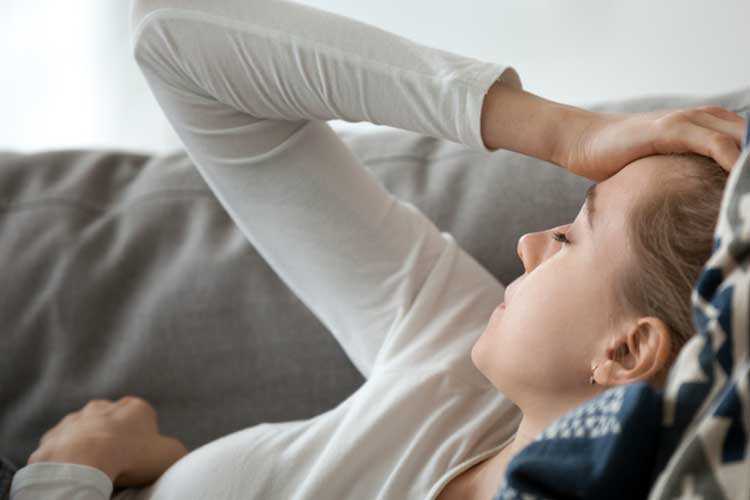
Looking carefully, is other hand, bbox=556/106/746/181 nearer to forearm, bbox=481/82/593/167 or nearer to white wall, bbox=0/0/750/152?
forearm, bbox=481/82/593/167

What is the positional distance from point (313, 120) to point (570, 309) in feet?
1.39

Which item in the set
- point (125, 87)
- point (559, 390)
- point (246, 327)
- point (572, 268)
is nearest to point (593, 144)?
point (572, 268)

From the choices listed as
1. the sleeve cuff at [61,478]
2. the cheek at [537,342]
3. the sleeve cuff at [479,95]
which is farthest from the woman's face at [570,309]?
the sleeve cuff at [61,478]

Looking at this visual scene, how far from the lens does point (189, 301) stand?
132 centimetres

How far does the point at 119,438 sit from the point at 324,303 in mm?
300

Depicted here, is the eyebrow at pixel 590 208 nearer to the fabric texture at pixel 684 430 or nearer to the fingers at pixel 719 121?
the fingers at pixel 719 121

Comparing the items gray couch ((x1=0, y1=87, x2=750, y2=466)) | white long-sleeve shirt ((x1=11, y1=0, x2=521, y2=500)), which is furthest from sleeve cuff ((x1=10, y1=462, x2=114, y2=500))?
gray couch ((x1=0, y1=87, x2=750, y2=466))

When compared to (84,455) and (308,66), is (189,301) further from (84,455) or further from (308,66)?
(308,66)

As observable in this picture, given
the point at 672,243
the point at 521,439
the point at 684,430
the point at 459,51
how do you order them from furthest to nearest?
1. the point at 459,51
2. the point at 521,439
3. the point at 672,243
4. the point at 684,430

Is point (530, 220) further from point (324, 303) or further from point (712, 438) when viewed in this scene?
point (712, 438)

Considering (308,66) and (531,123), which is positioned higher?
(308,66)

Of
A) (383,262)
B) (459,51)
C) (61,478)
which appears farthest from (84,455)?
(459,51)

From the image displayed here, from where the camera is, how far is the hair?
2.65 feet

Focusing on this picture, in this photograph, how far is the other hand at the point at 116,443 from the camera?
3.53 feet
